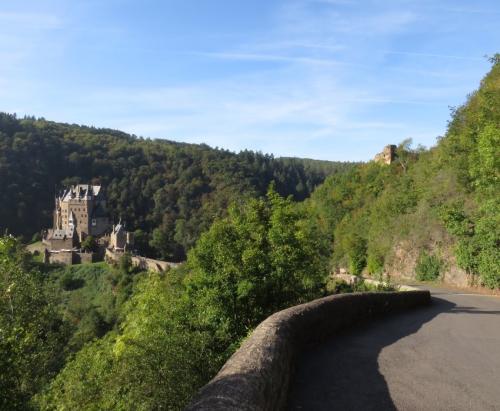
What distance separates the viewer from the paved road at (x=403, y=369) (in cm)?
705

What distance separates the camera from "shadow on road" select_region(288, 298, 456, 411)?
7004 mm

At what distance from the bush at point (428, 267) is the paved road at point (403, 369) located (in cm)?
1936

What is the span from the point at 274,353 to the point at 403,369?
3492mm

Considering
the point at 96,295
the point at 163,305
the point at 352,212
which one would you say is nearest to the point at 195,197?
the point at 96,295

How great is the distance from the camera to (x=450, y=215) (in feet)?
98.3

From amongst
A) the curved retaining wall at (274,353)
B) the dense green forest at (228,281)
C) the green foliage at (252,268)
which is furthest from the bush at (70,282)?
the curved retaining wall at (274,353)

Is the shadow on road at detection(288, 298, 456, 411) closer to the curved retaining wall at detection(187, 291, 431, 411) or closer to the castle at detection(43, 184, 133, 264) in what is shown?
the curved retaining wall at detection(187, 291, 431, 411)

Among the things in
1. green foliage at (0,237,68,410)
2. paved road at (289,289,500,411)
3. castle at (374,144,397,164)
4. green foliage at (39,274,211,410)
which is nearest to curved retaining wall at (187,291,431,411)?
paved road at (289,289,500,411)

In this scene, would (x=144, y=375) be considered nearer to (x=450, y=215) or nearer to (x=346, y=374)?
(x=346, y=374)

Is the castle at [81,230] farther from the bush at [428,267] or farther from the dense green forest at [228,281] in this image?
the bush at [428,267]

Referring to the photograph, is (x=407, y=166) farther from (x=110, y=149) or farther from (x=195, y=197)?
(x=110, y=149)

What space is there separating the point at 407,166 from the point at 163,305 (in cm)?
5134

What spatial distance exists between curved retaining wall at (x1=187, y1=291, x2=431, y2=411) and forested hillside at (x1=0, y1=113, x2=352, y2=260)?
269 ft

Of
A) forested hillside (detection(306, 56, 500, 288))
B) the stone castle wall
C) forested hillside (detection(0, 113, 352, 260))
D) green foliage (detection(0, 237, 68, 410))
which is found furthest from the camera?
forested hillside (detection(0, 113, 352, 260))
